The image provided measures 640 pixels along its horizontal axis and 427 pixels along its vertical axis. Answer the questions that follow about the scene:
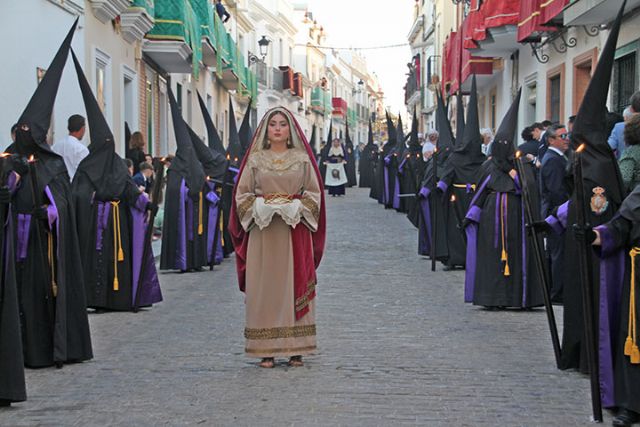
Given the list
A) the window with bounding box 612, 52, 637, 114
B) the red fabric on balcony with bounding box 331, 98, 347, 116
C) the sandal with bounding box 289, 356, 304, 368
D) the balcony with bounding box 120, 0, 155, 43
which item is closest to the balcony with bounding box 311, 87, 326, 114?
the red fabric on balcony with bounding box 331, 98, 347, 116

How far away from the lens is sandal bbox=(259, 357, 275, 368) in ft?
23.9

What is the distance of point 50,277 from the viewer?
736 centimetres

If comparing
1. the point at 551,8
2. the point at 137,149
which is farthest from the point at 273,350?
the point at 551,8

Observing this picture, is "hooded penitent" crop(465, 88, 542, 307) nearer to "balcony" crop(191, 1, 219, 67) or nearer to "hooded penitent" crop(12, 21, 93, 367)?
"hooded penitent" crop(12, 21, 93, 367)

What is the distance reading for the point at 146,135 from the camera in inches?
966

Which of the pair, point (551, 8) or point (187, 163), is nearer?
point (187, 163)

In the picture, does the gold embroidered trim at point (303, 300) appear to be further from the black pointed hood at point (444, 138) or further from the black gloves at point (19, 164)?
the black pointed hood at point (444, 138)

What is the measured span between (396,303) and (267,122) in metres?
3.73

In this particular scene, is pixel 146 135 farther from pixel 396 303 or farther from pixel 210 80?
pixel 396 303

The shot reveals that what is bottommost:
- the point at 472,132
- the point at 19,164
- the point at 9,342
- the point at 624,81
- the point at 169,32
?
the point at 9,342

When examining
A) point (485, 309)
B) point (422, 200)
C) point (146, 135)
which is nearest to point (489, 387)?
point (485, 309)

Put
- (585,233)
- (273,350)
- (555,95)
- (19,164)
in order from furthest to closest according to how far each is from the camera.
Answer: (555,95) < (273,350) < (19,164) < (585,233)

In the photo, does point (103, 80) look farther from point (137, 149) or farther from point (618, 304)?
point (618, 304)

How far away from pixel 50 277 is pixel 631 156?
400cm
